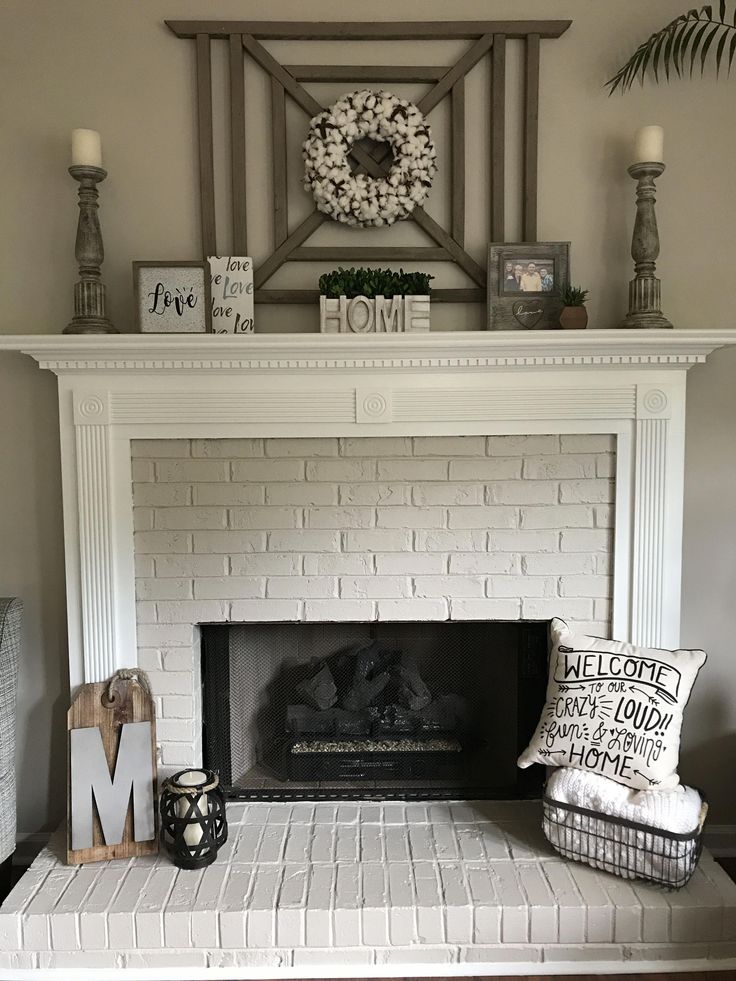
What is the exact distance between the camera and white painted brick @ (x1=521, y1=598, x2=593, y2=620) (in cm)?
210

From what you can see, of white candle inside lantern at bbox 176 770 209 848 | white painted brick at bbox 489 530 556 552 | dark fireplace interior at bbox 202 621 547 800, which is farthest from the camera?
dark fireplace interior at bbox 202 621 547 800

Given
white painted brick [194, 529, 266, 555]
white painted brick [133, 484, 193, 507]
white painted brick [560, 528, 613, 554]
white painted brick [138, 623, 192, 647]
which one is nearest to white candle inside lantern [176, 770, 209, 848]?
white painted brick [138, 623, 192, 647]

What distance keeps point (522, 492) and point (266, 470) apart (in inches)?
28.2

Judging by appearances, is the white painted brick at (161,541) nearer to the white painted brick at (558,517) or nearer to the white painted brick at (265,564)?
the white painted brick at (265,564)

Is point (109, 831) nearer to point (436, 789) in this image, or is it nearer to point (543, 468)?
point (436, 789)

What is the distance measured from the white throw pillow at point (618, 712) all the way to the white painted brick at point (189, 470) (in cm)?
105

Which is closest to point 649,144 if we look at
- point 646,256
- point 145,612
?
point 646,256

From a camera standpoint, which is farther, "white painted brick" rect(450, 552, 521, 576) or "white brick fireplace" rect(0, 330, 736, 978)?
"white painted brick" rect(450, 552, 521, 576)

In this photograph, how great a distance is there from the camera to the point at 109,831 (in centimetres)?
195

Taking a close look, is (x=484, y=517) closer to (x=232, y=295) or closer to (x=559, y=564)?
(x=559, y=564)

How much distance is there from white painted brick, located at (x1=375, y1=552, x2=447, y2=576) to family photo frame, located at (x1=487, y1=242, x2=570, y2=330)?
66cm

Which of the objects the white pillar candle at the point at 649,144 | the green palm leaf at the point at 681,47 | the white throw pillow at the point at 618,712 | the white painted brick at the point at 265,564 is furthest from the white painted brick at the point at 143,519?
Result: the green palm leaf at the point at 681,47

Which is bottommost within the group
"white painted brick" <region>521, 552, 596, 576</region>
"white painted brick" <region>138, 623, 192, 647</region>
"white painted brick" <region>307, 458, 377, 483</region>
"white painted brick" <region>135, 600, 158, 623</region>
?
"white painted brick" <region>138, 623, 192, 647</region>

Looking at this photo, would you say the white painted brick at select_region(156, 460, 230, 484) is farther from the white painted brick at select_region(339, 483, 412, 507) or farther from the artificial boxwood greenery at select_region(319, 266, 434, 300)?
the artificial boxwood greenery at select_region(319, 266, 434, 300)
